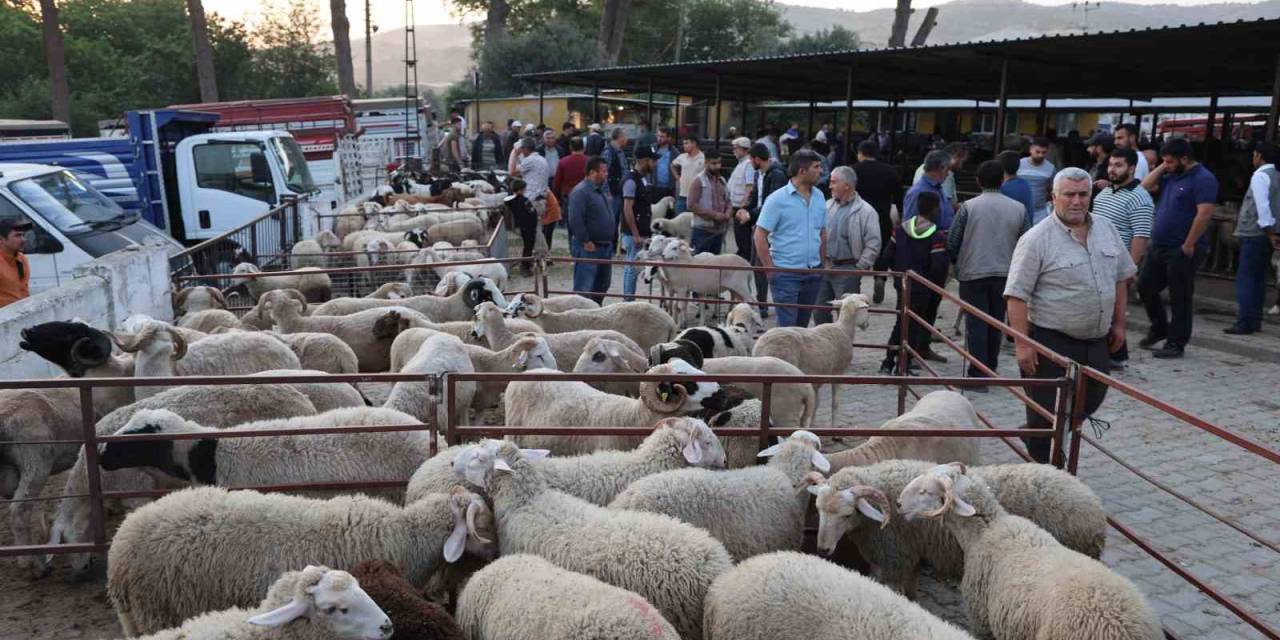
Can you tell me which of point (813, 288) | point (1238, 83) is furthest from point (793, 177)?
point (1238, 83)

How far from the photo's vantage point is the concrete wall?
6.00 meters

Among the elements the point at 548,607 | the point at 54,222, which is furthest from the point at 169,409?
the point at 54,222

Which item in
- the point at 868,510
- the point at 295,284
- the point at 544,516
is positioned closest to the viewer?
the point at 544,516

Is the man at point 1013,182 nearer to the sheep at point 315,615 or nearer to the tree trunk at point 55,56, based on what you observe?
the sheep at point 315,615

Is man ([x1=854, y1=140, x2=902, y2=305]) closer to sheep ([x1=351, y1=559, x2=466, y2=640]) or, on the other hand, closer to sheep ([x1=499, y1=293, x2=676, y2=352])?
sheep ([x1=499, y1=293, x2=676, y2=352])

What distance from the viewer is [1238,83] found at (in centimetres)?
1830

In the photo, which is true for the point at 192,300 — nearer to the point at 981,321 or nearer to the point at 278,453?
the point at 278,453

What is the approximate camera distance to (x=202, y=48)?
31.1 meters

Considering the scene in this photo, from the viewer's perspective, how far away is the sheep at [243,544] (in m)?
3.86

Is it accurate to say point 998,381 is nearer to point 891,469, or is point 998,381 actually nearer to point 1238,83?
point 891,469

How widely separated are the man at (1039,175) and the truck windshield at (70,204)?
10130 mm

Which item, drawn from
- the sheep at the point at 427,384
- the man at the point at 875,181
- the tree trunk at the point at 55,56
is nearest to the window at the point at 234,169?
the sheep at the point at 427,384

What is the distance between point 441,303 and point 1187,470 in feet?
20.8

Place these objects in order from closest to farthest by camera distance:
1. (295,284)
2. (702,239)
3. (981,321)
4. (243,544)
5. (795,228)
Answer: (243,544)
(981,321)
(795,228)
(295,284)
(702,239)
